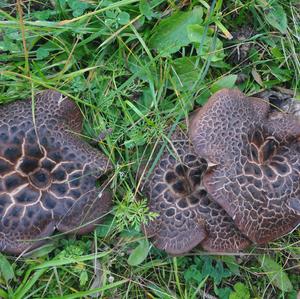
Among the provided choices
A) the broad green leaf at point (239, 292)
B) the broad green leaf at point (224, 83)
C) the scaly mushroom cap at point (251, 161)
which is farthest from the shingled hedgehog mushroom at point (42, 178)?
the broad green leaf at point (239, 292)

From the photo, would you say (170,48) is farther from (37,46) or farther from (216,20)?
(37,46)

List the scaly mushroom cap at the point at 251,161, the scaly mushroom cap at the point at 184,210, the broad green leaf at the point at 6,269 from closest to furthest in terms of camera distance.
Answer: the scaly mushroom cap at the point at 251,161 < the scaly mushroom cap at the point at 184,210 < the broad green leaf at the point at 6,269

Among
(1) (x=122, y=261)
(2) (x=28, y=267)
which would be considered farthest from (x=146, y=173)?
(2) (x=28, y=267)

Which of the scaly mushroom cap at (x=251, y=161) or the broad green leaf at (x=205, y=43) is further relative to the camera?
the broad green leaf at (x=205, y=43)

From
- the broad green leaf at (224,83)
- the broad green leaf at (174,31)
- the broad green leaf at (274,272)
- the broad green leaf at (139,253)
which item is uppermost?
the broad green leaf at (174,31)

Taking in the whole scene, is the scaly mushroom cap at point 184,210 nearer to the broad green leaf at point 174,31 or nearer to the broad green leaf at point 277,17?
the broad green leaf at point 174,31

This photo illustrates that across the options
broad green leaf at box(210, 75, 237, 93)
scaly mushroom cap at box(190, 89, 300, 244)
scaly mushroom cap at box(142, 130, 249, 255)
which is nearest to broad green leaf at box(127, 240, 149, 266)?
scaly mushroom cap at box(142, 130, 249, 255)

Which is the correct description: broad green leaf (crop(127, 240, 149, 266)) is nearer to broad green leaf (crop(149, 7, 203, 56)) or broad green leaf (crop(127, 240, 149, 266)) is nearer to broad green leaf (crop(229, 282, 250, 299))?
broad green leaf (crop(229, 282, 250, 299))
